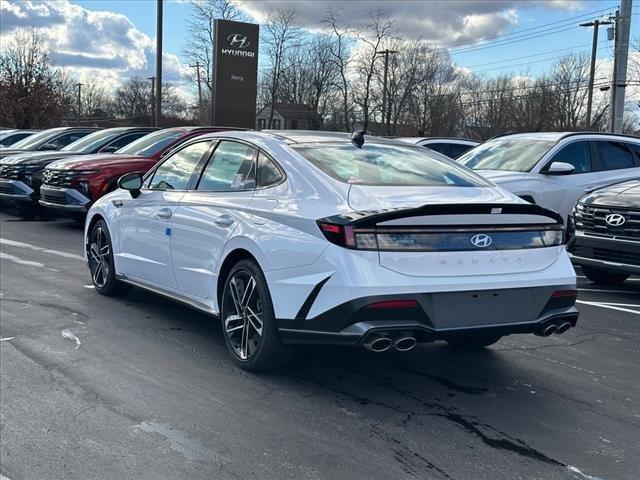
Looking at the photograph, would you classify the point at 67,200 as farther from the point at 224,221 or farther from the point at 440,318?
the point at 440,318

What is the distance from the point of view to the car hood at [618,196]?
7.70 meters

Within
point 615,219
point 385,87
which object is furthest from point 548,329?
point 385,87

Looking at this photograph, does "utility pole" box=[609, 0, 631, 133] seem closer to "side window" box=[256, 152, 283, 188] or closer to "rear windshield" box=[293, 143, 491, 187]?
"rear windshield" box=[293, 143, 491, 187]

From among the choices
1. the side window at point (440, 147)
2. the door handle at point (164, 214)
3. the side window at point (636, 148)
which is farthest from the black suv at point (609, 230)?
the side window at point (440, 147)

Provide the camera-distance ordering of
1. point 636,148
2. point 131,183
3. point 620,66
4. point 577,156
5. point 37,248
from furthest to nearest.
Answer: point 620,66
point 636,148
point 577,156
point 37,248
point 131,183

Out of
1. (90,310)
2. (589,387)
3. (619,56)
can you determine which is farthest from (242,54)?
(589,387)

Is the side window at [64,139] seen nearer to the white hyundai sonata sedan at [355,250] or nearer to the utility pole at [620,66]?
the white hyundai sonata sedan at [355,250]

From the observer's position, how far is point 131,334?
5.76 m

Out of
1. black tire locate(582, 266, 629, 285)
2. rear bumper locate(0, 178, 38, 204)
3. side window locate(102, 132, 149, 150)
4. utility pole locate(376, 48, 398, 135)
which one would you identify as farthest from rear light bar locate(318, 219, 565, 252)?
utility pole locate(376, 48, 398, 135)

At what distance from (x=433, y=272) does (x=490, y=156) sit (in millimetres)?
7075

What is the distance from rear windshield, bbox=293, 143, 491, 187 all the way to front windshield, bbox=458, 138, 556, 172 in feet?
16.4

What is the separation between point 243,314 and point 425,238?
55.6 inches

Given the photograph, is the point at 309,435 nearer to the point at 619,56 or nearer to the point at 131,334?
the point at 131,334

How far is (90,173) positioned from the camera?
1121 centimetres
